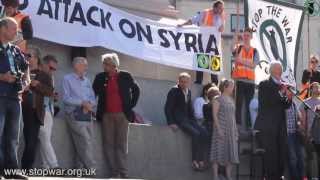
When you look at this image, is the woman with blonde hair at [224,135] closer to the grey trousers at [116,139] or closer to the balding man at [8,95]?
the grey trousers at [116,139]

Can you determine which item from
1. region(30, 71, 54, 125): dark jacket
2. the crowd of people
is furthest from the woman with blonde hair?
region(30, 71, 54, 125): dark jacket

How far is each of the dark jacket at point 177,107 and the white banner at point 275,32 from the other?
189cm

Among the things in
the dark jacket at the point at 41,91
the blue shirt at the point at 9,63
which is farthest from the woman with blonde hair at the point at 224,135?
the blue shirt at the point at 9,63

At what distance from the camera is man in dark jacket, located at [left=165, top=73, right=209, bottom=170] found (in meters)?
15.1

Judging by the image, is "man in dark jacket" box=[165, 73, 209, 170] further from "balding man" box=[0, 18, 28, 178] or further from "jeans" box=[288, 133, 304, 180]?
"balding man" box=[0, 18, 28, 178]

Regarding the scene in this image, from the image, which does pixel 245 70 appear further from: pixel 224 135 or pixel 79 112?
pixel 79 112

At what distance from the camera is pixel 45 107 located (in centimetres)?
1284

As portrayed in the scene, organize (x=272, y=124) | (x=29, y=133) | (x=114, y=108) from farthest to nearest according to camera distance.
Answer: (x=272, y=124) < (x=114, y=108) < (x=29, y=133)

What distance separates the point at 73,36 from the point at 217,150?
296 centimetres

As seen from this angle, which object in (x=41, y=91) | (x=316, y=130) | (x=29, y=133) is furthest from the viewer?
(x=316, y=130)

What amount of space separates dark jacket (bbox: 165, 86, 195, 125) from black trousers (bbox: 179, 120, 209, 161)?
0.11 metres

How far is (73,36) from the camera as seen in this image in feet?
49.3

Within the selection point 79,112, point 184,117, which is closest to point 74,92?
point 79,112

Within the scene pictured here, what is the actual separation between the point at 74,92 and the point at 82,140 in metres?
0.71
